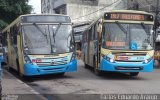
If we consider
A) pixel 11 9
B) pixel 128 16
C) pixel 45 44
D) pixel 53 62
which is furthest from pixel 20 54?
pixel 11 9

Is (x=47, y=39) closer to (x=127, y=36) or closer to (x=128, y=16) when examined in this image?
(x=127, y=36)

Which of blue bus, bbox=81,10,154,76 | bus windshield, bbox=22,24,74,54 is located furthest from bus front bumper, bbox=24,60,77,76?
blue bus, bbox=81,10,154,76

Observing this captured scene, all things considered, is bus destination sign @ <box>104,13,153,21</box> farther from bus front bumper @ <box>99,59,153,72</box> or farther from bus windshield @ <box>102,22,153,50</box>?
bus front bumper @ <box>99,59,153,72</box>

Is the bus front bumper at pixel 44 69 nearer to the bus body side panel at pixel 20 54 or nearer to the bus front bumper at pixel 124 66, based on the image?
the bus body side panel at pixel 20 54

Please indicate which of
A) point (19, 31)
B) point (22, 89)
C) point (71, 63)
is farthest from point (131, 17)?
point (22, 89)

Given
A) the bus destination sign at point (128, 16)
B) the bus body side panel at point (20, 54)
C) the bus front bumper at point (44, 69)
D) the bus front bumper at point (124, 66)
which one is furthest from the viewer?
the bus destination sign at point (128, 16)

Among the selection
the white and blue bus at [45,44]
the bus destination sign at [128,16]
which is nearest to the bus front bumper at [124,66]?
the white and blue bus at [45,44]

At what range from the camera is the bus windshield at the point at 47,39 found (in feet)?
58.4

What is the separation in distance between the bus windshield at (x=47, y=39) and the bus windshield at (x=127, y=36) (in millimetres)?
1628

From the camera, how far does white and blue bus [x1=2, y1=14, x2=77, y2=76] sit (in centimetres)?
1770

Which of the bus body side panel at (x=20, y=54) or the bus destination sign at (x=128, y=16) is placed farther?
the bus destination sign at (x=128, y=16)

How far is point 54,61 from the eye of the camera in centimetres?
1788

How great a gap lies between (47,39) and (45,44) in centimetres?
24

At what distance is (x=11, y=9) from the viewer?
3666cm
